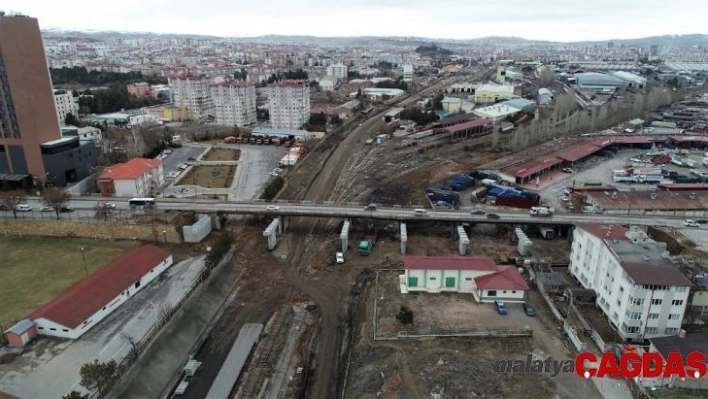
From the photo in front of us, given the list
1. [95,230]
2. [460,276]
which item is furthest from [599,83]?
[95,230]

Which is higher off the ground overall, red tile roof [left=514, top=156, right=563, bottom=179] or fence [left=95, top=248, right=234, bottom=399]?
red tile roof [left=514, top=156, right=563, bottom=179]

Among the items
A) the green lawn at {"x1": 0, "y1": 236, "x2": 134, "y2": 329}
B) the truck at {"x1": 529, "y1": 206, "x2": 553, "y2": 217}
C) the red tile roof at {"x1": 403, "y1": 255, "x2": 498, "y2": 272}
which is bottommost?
the green lawn at {"x1": 0, "y1": 236, "x2": 134, "y2": 329}

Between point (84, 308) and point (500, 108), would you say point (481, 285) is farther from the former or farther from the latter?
point (500, 108)

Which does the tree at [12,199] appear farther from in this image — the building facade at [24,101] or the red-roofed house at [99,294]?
the red-roofed house at [99,294]

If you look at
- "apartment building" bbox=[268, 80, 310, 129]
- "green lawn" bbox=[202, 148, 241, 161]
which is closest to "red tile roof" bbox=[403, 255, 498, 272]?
"green lawn" bbox=[202, 148, 241, 161]

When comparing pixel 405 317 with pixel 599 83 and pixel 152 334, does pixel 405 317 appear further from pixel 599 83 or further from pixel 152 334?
pixel 599 83

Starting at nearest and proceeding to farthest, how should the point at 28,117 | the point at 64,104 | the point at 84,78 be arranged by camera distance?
the point at 28,117, the point at 64,104, the point at 84,78

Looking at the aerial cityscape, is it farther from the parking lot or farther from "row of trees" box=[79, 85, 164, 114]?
"row of trees" box=[79, 85, 164, 114]
